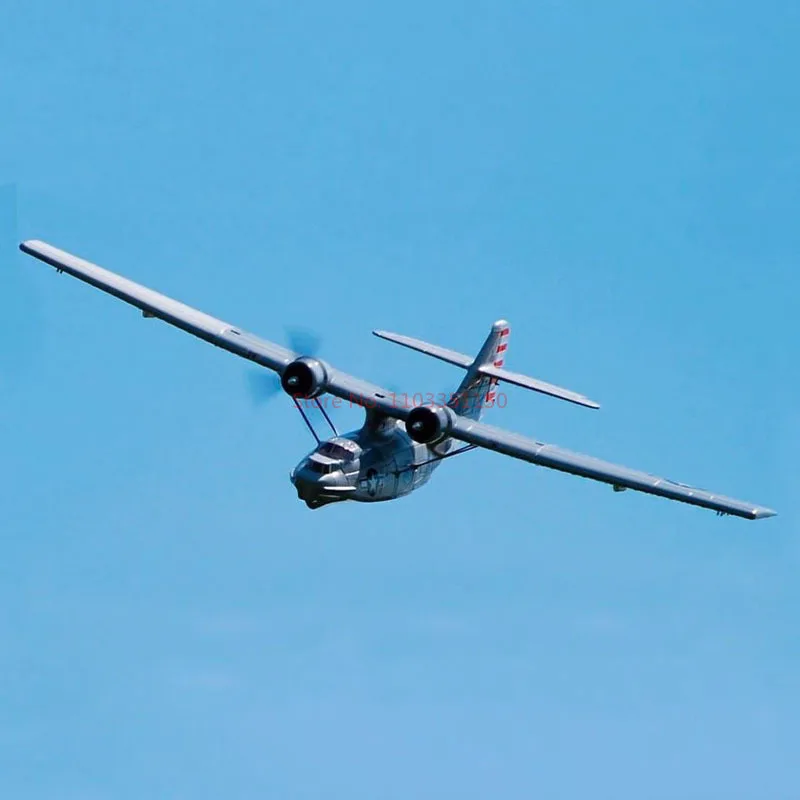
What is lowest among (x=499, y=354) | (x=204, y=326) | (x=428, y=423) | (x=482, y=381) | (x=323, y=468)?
(x=323, y=468)

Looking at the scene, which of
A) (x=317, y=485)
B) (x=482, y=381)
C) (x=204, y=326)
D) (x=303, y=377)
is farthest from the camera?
(x=482, y=381)

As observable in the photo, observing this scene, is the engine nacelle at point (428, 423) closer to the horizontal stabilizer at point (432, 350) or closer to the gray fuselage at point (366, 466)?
the gray fuselage at point (366, 466)

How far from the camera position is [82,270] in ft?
189

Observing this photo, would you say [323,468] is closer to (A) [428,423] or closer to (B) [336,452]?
(B) [336,452]

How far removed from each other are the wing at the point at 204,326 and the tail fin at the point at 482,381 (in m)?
4.32

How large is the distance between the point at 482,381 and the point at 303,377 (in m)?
7.85

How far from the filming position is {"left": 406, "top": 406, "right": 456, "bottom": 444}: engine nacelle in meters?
49.3

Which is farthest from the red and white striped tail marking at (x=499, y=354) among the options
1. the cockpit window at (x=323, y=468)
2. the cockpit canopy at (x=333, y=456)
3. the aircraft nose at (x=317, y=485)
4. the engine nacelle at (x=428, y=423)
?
the cockpit window at (x=323, y=468)

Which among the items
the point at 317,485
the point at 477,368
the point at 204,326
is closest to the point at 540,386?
the point at 477,368

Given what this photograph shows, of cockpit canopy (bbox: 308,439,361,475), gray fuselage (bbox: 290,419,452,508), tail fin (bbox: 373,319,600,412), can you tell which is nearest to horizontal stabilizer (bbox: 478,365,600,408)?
tail fin (bbox: 373,319,600,412)

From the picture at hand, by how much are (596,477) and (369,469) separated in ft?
23.4

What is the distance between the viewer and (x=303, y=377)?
168ft

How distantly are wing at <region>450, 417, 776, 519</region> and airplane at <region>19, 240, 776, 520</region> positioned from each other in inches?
1.2

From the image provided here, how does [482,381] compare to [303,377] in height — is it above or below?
above
